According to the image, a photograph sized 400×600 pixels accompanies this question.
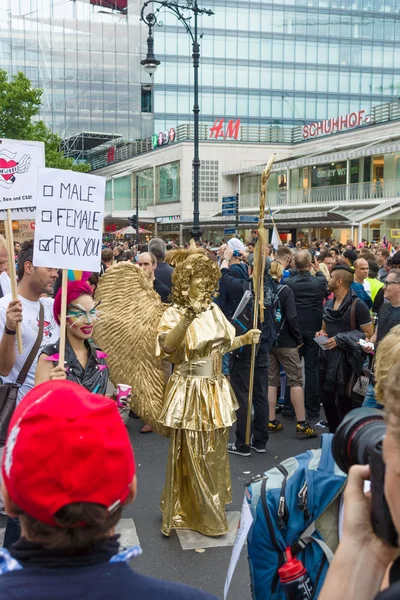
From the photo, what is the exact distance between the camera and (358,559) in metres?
1.30

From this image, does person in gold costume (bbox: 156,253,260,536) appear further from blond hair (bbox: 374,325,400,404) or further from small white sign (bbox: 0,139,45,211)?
blond hair (bbox: 374,325,400,404)

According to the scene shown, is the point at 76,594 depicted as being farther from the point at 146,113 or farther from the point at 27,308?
the point at 146,113

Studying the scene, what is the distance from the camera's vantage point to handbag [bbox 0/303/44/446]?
3.52 m

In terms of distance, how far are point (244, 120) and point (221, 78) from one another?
3.95m

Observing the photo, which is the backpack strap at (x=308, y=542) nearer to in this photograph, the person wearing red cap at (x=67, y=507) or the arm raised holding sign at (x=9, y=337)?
the person wearing red cap at (x=67, y=507)

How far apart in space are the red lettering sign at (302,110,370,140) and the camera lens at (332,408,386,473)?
112 ft

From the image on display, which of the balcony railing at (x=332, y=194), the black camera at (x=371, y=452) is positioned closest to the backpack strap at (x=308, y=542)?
the black camera at (x=371, y=452)

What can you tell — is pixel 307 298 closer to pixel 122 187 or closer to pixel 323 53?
pixel 122 187

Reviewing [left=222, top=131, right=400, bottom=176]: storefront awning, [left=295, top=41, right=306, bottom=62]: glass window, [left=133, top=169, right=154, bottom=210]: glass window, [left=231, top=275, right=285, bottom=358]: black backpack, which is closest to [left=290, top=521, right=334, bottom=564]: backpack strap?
[left=231, top=275, right=285, bottom=358]: black backpack

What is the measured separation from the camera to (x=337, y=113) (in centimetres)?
5528

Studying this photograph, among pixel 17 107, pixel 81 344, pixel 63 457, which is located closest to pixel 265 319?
pixel 81 344

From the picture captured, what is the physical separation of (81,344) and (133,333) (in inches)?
43.0

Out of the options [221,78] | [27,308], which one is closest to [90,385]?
[27,308]

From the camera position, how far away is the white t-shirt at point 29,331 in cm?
371
